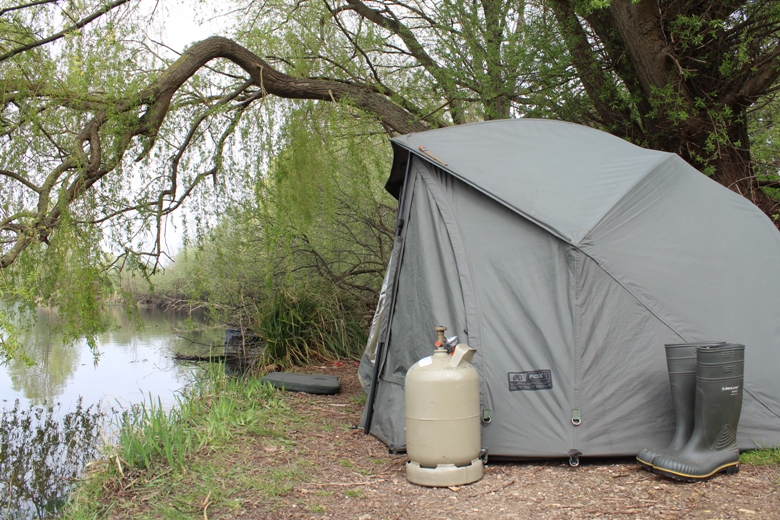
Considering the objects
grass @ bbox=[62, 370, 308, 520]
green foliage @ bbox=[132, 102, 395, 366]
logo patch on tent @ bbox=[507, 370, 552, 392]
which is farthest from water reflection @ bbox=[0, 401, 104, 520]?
logo patch on tent @ bbox=[507, 370, 552, 392]

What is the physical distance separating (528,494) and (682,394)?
102 centimetres

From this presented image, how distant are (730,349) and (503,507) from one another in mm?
1442

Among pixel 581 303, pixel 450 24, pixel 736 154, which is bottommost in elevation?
pixel 581 303

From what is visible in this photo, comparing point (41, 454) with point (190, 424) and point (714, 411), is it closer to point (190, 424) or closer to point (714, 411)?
point (190, 424)

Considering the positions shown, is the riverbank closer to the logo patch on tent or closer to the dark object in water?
the logo patch on tent

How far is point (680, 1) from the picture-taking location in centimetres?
555

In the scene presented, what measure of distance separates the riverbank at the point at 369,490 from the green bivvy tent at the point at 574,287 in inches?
8.4

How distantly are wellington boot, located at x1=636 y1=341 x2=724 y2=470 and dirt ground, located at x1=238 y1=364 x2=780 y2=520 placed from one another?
6.3 inches

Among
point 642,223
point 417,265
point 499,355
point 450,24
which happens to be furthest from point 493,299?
point 450,24

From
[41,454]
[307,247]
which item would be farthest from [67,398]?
[307,247]

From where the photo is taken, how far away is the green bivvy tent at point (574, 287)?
3.71 meters

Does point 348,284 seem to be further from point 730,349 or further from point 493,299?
point 730,349

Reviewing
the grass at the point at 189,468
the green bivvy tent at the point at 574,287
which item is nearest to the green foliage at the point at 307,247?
the grass at the point at 189,468

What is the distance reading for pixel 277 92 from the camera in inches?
255
